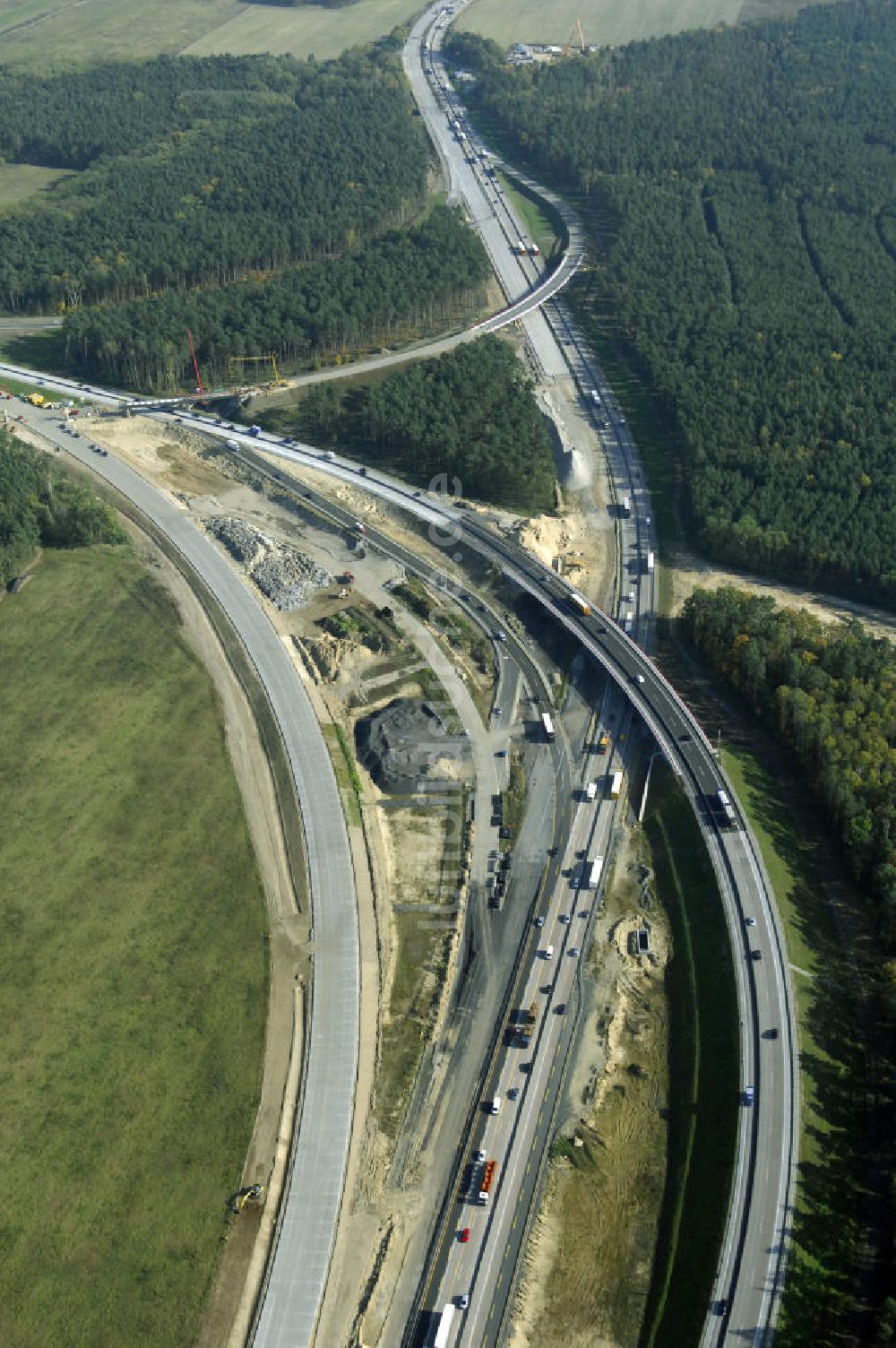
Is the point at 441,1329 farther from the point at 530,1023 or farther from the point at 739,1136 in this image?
the point at 739,1136

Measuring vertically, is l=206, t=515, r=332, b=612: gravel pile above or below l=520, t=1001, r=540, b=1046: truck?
above

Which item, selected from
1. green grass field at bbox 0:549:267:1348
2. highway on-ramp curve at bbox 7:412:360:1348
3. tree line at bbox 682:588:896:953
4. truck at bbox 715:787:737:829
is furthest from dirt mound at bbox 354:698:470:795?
tree line at bbox 682:588:896:953

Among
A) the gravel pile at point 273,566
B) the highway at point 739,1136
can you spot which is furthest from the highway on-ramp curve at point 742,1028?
the gravel pile at point 273,566

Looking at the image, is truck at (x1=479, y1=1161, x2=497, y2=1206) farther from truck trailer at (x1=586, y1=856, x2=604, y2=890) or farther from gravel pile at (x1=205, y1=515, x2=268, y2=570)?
gravel pile at (x1=205, y1=515, x2=268, y2=570)

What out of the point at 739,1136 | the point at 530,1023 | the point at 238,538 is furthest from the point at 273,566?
the point at 739,1136

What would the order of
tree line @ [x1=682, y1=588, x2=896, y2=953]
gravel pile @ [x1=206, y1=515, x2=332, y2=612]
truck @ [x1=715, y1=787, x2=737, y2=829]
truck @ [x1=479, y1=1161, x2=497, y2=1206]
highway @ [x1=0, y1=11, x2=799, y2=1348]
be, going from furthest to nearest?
gravel pile @ [x1=206, y1=515, x2=332, y2=612], truck @ [x1=715, y1=787, x2=737, y2=829], tree line @ [x1=682, y1=588, x2=896, y2=953], truck @ [x1=479, y1=1161, x2=497, y2=1206], highway @ [x1=0, y1=11, x2=799, y2=1348]

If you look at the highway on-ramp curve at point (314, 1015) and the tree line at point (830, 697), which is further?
the tree line at point (830, 697)

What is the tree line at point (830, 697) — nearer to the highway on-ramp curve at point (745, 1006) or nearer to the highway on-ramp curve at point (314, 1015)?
the highway on-ramp curve at point (745, 1006)

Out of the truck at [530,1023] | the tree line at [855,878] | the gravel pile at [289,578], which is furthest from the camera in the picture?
the gravel pile at [289,578]
